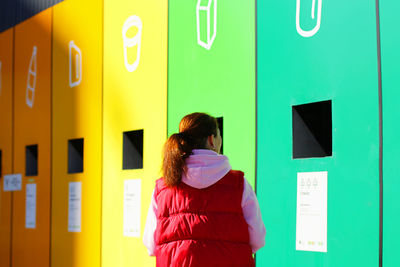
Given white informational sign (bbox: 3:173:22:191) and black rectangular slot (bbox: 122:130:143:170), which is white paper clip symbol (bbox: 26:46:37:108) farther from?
black rectangular slot (bbox: 122:130:143:170)

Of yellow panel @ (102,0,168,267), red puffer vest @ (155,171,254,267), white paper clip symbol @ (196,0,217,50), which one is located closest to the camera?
red puffer vest @ (155,171,254,267)

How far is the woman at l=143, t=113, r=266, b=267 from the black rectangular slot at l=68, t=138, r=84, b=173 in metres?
2.26

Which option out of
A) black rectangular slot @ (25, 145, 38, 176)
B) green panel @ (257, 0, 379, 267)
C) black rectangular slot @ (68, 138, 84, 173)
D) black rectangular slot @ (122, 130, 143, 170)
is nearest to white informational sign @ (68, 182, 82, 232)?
black rectangular slot @ (68, 138, 84, 173)

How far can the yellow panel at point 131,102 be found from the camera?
3709 mm

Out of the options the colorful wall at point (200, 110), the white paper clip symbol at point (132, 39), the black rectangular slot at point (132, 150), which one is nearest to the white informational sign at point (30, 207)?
the colorful wall at point (200, 110)

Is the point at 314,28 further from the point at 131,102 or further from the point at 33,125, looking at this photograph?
the point at 33,125

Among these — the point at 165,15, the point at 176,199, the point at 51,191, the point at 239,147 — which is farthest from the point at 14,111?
the point at 176,199

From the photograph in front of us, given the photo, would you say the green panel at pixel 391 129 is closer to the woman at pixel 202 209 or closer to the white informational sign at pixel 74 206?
the woman at pixel 202 209

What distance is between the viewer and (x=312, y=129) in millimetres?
2949

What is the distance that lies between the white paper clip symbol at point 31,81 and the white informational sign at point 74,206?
996mm

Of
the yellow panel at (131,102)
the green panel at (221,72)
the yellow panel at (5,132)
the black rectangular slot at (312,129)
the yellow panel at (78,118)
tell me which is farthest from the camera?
the yellow panel at (5,132)

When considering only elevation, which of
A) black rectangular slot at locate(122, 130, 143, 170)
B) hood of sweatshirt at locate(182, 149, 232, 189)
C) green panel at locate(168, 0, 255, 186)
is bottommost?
hood of sweatshirt at locate(182, 149, 232, 189)

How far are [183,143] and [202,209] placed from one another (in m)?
0.27

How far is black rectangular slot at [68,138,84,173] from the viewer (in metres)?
4.50
